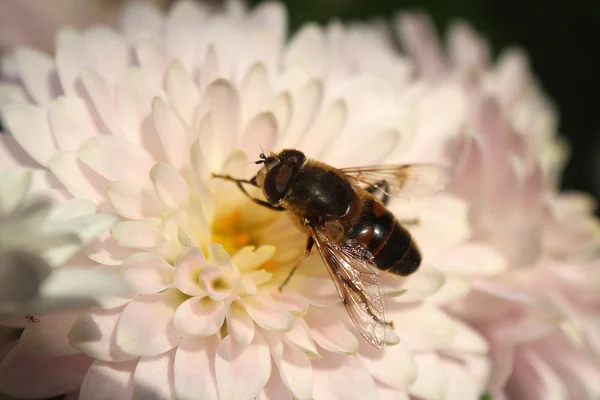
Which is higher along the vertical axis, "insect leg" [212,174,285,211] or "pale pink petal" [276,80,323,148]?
"pale pink petal" [276,80,323,148]

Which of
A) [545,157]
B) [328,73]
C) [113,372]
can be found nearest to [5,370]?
[113,372]

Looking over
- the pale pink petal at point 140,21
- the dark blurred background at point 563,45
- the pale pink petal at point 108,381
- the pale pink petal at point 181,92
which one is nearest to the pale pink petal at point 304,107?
the pale pink petal at point 181,92

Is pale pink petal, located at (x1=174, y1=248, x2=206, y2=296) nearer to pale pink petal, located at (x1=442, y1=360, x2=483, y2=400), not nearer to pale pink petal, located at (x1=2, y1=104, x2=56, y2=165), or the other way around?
pale pink petal, located at (x1=2, y1=104, x2=56, y2=165)

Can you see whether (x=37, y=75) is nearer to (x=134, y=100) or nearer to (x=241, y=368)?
(x=134, y=100)

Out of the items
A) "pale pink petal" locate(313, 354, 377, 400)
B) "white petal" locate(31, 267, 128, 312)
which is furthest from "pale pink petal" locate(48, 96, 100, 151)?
"pale pink petal" locate(313, 354, 377, 400)

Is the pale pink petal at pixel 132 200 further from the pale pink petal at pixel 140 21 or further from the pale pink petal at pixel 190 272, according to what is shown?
the pale pink petal at pixel 140 21
